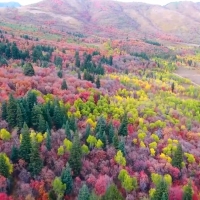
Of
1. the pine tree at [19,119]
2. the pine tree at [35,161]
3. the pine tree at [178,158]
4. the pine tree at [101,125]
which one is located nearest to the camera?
the pine tree at [35,161]

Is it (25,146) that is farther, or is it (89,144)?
(89,144)

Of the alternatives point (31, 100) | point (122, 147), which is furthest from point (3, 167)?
point (122, 147)

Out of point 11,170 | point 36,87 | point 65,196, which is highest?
point 36,87

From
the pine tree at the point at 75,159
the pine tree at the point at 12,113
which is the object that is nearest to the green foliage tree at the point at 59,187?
the pine tree at the point at 75,159

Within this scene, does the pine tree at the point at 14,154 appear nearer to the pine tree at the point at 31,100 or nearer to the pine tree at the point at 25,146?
the pine tree at the point at 25,146

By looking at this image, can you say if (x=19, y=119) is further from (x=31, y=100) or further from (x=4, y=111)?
(x=31, y=100)

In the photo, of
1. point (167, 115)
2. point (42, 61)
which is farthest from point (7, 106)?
point (42, 61)

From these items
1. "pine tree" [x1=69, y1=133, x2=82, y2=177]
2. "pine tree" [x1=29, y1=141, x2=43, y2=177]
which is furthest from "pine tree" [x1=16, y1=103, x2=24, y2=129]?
"pine tree" [x1=69, y1=133, x2=82, y2=177]

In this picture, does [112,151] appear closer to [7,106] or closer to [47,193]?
[47,193]

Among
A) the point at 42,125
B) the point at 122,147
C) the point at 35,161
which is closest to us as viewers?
the point at 35,161
